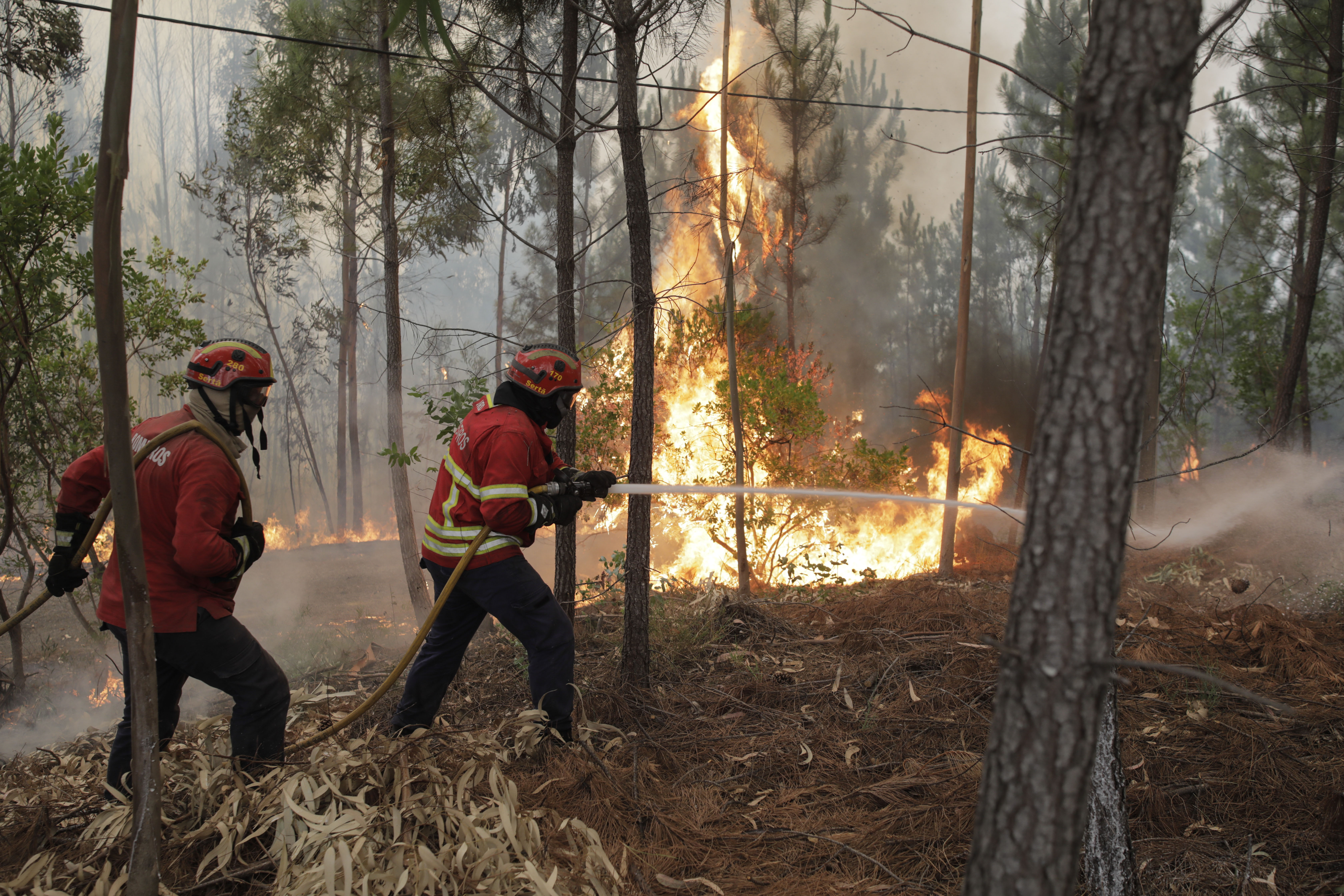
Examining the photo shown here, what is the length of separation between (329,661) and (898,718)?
6817 mm

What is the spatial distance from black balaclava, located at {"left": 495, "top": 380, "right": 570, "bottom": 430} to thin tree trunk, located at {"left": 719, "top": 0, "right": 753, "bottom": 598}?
4.78 metres

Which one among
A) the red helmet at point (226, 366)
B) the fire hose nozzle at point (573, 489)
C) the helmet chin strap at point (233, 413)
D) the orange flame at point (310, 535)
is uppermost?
the red helmet at point (226, 366)

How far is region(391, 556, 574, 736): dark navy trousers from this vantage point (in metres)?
3.97

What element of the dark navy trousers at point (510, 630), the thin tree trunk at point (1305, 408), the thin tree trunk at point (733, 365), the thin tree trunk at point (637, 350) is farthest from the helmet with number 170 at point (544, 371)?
the thin tree trunk at point (1305, 408)

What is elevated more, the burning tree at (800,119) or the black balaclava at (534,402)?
the burning tree at (800,119)

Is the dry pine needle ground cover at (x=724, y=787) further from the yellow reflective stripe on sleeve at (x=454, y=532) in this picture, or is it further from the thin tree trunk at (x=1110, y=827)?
the yellow reflective stripe on sleeve at (x=454, y=532)

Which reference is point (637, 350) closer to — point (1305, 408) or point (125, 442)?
point (125, 442)

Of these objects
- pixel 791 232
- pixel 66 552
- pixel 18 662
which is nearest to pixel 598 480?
pixel 66 552

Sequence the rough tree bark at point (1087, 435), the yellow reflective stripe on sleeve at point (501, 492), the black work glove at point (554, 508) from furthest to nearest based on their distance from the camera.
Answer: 1. the black work glove at point (554, 508)
2. the yellow reflective stripe on sleeve at point (501, 492)
3. the rough tree bark at point (1087, 435)

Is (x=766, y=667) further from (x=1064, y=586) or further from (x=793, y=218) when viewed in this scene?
(x=793, y=218)

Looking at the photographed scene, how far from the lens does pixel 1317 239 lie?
10.5 meters

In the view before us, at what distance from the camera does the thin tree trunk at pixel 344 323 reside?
1842 centimetres

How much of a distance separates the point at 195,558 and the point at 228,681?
58 cm

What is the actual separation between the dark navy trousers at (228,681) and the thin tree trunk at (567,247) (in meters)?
2.71
